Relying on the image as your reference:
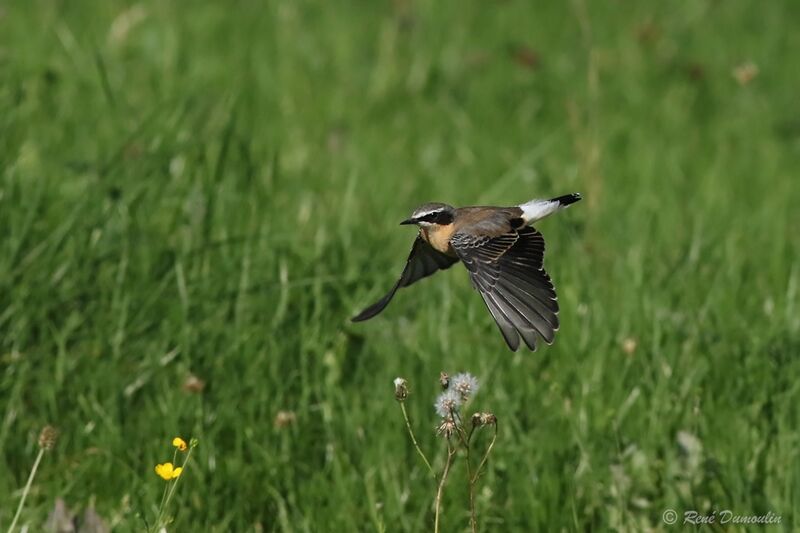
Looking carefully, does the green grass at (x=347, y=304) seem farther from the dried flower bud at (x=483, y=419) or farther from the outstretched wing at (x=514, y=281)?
the outstretched wing at (x=514, y=281)

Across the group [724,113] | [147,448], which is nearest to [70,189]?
[147,448]

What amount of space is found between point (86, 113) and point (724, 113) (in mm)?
3483

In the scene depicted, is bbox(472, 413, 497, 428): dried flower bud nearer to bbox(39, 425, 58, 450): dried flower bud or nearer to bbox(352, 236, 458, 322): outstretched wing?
bbox(352, 236, 458, 322): outstretched wing

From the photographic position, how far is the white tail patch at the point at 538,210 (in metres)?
2.94

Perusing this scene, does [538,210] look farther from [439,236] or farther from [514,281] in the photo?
[514,281]

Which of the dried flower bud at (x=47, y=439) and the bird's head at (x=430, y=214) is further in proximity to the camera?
the dried flower bud at (x=47, y=439)

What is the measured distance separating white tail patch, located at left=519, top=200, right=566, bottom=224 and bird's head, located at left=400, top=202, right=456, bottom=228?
0.23 m

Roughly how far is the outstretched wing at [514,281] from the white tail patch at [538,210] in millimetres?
203

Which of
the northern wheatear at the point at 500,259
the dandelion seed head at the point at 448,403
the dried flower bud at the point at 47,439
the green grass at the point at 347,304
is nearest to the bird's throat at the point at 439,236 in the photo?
the northern wheatear at the point at 500,259

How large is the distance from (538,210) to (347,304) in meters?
1.23

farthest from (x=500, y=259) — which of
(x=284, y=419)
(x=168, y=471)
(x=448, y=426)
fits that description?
(x=284, y=419)

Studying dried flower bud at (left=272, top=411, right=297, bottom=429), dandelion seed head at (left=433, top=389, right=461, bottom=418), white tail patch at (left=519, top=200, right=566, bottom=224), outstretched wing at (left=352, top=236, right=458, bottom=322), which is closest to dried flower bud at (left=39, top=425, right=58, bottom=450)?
dried flower bud at (left=272, top=411, right=297, bottom=429)

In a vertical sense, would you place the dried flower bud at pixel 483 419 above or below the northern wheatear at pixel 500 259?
below

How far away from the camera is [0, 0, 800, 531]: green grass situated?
131 inches
